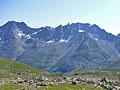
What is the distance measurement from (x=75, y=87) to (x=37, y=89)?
26.7 ft

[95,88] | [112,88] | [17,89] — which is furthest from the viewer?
[112,88]

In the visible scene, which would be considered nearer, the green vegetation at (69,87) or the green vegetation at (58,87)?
the green vegetation at (58,87)

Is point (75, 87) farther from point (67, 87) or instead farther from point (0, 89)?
point (0, 89)

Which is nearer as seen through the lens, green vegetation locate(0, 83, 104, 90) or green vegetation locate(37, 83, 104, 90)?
green vegetation locate(0, 83, 104, 90)

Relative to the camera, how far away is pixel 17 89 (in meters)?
45.9

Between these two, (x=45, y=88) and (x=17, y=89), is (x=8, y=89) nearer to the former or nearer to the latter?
(x=17, y=89)

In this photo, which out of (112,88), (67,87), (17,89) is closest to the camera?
(17,89)

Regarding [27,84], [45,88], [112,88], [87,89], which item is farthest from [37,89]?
[112,88]

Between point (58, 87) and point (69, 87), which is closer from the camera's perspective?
point (58, 87)

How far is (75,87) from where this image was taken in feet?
171

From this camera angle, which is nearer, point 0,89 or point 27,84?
point 0,89

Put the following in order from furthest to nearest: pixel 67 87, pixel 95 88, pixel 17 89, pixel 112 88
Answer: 1. pixel 112 88
2. pixel 95 88
3. pixel 67 87
4. pixel 17 89

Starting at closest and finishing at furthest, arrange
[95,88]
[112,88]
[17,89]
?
[17,89] → [95,88] → [112,88]

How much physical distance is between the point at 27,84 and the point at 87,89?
9.59m
